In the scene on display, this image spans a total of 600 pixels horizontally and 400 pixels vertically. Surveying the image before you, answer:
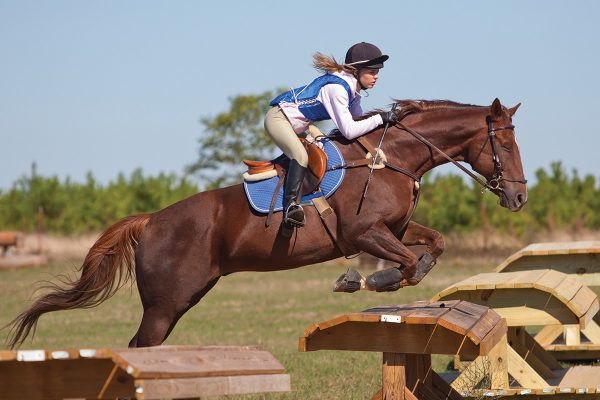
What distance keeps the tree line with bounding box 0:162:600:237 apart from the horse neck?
27921 mm

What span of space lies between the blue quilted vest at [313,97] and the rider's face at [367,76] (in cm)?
13

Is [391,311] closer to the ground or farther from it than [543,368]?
farther from it

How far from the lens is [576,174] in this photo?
4078cm

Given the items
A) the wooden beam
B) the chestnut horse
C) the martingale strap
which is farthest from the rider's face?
the wooden beam

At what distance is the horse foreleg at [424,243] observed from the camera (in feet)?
23.3

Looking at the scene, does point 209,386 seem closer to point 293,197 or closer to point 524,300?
point 293,197

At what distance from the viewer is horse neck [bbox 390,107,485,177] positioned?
24.4 feet

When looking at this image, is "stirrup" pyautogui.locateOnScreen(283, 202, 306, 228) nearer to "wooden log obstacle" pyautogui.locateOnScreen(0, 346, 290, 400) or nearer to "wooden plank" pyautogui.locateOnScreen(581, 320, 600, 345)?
"wooden log obstacle" pyautogui.locateOnScreen(0, 346, 290, 400)

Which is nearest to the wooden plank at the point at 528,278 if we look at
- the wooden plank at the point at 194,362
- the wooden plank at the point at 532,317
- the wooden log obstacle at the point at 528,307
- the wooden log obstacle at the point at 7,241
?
the wooden log obstacle at the point at 528,307

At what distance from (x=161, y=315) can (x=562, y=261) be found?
5287 mm

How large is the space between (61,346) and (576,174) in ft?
103

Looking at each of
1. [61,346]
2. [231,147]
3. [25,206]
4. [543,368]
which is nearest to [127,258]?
[543,368]

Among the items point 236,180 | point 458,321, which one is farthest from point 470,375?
point 236,180

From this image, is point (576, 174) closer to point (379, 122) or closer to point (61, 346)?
point (61, 346)
